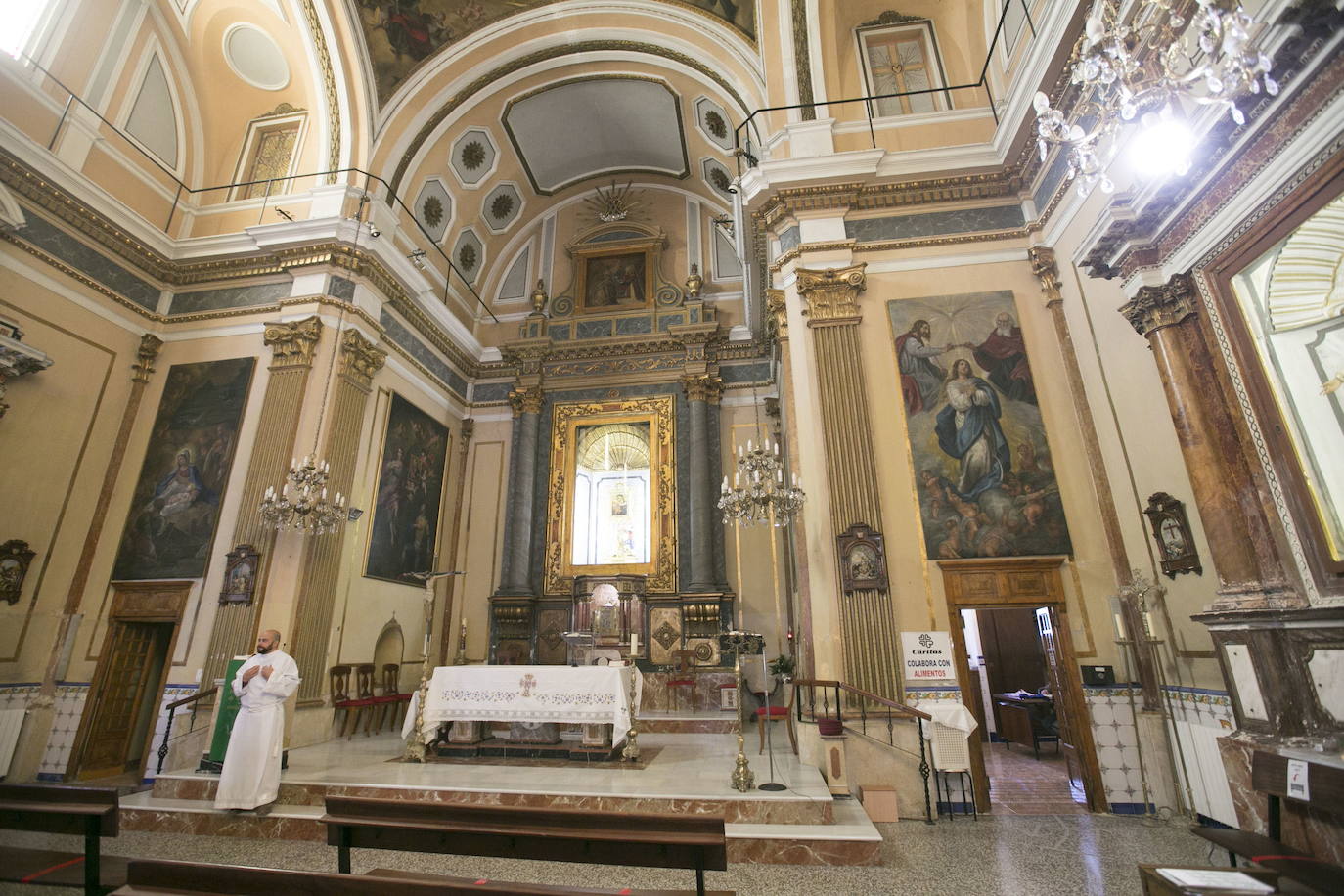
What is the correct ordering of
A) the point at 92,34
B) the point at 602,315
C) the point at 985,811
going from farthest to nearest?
the point at 602,315 < the point at 92,34 < the point at 985,811

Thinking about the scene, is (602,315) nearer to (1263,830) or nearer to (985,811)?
(985,811)

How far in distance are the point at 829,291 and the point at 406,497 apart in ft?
24.6

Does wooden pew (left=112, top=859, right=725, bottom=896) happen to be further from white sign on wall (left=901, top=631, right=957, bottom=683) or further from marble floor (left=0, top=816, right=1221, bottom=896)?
white sign on wall (left=901, top=631, right=957, bottom=683)

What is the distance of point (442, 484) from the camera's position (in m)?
12.0

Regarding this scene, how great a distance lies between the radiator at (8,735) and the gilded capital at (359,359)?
209 inches

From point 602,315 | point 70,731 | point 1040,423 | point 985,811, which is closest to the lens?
point 985,811

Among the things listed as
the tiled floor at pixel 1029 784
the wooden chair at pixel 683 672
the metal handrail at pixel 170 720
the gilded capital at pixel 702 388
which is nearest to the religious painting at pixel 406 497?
the metal handrail at pixel 170 720

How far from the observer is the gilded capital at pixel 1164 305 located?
4.46 m

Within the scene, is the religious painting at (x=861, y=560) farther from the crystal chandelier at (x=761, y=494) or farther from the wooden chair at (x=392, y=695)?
the wooden chair at (x=392, y=695)

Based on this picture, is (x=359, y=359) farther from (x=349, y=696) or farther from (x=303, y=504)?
(x=349, y=696)

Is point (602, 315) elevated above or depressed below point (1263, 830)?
above

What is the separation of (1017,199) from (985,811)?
6.84 meters

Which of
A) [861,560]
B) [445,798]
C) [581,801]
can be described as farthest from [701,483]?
[445,798]

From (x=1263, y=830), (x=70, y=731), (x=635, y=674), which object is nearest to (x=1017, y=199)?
(x=1263, y=830)
